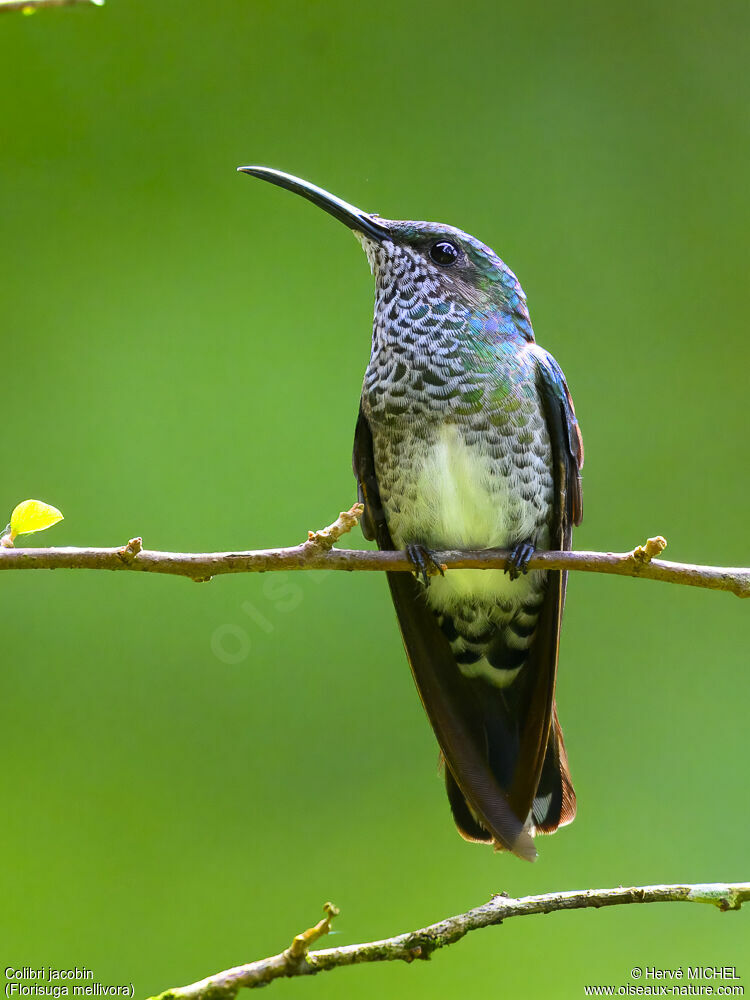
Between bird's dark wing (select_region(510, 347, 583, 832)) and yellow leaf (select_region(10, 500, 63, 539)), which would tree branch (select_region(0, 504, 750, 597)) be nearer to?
yellow leaf (select_region(10, 500, 63, 539))

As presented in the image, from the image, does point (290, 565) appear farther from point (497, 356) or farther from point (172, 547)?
point (172, 547)

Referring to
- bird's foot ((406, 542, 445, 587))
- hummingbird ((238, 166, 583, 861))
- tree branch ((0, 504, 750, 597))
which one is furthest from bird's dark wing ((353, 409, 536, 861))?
tree branch ((0, 504, 750, 597))

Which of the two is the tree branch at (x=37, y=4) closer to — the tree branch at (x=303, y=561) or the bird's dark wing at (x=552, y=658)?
the tree branch at (x=303, y=561)

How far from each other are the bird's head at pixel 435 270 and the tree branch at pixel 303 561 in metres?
0.84

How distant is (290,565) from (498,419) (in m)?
0.85

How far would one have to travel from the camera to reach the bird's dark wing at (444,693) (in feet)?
8.39

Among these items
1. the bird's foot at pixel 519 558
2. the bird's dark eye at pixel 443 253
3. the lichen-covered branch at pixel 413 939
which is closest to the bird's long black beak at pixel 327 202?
the bird's dark eye at pixel 443 253

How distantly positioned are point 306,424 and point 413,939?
3445 mm

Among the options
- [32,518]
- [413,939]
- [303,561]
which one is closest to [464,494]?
[303,561]

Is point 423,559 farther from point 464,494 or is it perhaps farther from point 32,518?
point 32,518

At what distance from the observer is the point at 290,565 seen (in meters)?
1.97

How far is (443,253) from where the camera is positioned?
2.73 metres

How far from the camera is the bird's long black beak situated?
2445mm

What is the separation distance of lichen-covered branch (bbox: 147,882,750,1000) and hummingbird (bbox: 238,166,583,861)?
833mm
